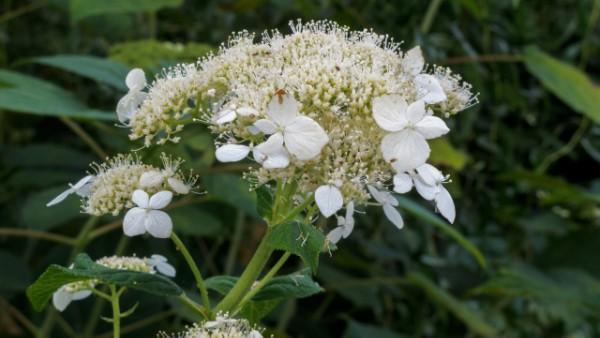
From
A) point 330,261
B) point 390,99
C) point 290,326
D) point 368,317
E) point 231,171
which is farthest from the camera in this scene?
point 368,317

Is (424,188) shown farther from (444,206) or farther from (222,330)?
(222,330)

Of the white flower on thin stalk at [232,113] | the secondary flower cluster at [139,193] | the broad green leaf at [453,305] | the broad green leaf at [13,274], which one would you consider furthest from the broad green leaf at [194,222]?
the white flower on thin stalk at [232,113]

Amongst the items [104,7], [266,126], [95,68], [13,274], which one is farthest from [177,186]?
[13,274]

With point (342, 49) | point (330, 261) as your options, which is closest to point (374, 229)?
point (330, 261)

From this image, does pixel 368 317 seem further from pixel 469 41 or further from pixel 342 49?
pixel 342 49

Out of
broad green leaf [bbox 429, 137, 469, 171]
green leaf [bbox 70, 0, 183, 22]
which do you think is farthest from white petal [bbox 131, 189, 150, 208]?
broad green leaf [bbox 429, 137, 469, 171]

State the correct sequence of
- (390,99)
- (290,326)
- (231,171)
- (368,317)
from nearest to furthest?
(390,99), (231,171), (290,326), (368,317)

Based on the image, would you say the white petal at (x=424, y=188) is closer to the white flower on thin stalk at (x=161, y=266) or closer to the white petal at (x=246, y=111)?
the white petal at (x=246, y=111)
